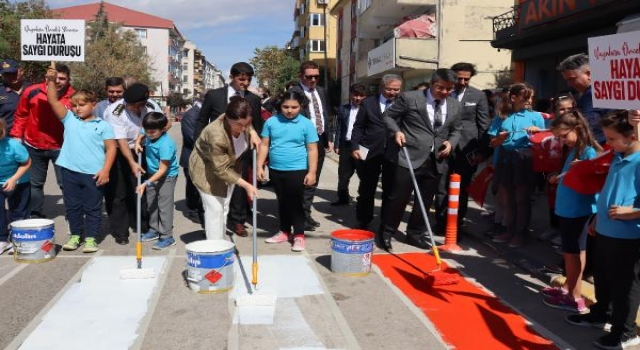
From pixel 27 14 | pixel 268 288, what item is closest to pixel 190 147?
pixel 268 288

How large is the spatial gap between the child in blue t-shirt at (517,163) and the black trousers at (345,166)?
2.87 meters

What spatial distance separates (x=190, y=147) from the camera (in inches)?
304

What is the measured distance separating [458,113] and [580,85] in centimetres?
144

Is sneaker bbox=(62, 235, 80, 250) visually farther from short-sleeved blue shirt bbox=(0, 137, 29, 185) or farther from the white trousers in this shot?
the white trousers

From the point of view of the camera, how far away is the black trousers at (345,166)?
8.92 m

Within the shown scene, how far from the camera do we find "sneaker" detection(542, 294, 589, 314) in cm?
442

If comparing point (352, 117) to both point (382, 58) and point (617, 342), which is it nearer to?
point (617, 342)

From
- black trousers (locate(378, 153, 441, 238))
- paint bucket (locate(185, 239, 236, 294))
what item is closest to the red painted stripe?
black trousers (locate(378, 153, 441, 238))

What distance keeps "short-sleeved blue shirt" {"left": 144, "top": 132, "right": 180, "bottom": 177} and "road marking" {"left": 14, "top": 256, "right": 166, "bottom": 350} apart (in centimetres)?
125

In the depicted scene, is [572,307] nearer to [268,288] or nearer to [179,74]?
[268,288]

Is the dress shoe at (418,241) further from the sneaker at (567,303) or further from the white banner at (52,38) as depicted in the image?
the white banner at (52,38)

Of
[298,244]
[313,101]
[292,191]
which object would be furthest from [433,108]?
[298,244]

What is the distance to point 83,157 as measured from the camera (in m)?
5.88

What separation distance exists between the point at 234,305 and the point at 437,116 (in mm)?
3098
